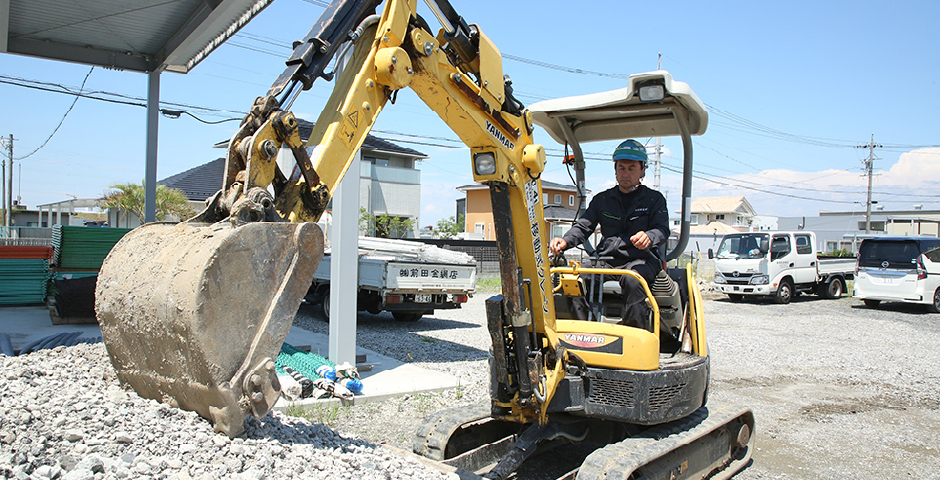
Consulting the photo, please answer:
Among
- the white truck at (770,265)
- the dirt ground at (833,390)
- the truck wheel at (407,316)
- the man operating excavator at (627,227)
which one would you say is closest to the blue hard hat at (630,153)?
the man operating excavator at (627,227)

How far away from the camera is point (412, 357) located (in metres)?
8.67

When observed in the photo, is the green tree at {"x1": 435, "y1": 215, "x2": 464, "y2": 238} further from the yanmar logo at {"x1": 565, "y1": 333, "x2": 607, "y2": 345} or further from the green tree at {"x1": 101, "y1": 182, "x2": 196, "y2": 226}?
the yanmar logo at {"x1": 565, "y1": 333, "x2": 607, "y2": 345}

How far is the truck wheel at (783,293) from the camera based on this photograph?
18.0 metres

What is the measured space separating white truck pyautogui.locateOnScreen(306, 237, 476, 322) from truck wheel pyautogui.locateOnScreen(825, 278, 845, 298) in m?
13.6

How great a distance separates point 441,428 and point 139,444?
6.70ft

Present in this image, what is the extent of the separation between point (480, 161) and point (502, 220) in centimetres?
38

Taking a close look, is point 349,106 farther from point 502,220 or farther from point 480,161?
point 502,220

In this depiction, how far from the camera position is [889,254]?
16.8 metres

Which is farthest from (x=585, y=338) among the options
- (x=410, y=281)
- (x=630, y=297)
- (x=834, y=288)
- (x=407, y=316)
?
(x=834, y=288)

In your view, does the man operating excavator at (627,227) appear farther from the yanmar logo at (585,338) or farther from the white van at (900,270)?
the white van at (900,270)

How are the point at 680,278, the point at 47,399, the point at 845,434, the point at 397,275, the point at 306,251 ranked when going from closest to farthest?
the point at 306,251 → the point at 47,399 → the point at 680,278 → the point at 845,434 → the point at 397,275

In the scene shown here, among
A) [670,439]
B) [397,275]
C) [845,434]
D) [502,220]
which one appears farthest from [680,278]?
[397,275]

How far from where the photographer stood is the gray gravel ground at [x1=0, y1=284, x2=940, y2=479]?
2.70 metres

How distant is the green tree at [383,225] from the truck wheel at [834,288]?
16355mm
